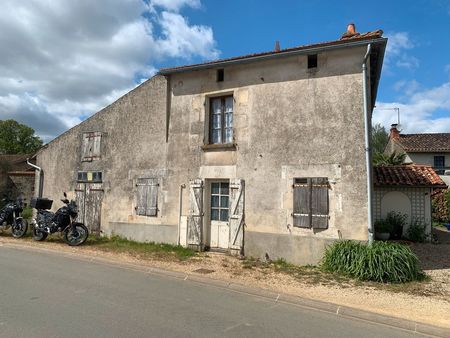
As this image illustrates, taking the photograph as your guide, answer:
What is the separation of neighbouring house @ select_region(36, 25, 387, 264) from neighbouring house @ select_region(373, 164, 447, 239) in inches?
155

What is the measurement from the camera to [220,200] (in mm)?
10820

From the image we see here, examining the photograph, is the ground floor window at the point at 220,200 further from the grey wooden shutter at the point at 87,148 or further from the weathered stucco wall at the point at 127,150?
the grey wooden shutter at the point at 87,148

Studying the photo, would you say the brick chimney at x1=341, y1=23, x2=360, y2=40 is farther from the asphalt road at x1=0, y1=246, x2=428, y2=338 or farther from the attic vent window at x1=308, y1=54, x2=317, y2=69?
the asphalt road at x1=0, y1=246, x2=428, y2=338

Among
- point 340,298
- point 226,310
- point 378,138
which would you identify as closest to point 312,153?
point 340,298

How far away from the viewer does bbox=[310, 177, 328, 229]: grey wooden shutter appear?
903 centimetres

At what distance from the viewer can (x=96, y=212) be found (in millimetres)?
13195

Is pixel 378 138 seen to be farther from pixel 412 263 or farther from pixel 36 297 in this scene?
pixel 36 297

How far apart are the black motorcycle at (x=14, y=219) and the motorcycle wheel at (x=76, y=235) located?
260 centimetres

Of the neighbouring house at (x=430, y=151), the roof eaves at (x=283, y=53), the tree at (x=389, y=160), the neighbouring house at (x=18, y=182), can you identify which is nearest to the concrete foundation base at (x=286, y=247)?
the roof eaves at (x=283, y=53)

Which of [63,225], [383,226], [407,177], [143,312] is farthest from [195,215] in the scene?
[407,177]

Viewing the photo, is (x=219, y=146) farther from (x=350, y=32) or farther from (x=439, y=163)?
(x=439, y=163)

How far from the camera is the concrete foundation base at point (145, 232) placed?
450 inches

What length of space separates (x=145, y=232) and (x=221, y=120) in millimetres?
4278

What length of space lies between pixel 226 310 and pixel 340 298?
83.3 inches
